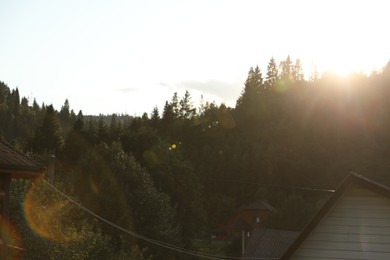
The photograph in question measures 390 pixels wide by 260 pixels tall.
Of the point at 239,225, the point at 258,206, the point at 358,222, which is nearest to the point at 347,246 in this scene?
the point at 358,222

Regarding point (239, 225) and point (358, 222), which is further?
point (239, 225)

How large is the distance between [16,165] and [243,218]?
67.9 m

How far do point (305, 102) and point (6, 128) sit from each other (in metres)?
98.4

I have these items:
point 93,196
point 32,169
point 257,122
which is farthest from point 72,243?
point 257,122

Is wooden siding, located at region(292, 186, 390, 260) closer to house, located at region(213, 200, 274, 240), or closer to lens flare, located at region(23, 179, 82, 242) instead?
lens flare, located at region(23, 179, 82, 242)

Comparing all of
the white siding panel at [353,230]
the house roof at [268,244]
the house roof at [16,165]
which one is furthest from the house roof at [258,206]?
the house roof at [16,165]

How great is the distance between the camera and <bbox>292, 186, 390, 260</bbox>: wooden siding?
37.4 feet

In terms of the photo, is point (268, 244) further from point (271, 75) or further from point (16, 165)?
point (271, 75)

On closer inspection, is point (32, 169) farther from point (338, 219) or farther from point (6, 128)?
point (6, 128)

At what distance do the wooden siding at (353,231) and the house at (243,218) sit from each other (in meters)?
62.8

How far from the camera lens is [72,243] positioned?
23766mm

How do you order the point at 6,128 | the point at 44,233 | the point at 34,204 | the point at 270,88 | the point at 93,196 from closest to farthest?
the point at 44,233
the point at 34,204
the point at 93,196
the point at 270,88
the point at 6,128

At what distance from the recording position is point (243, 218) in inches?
3022

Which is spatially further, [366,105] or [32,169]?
[366,105]
